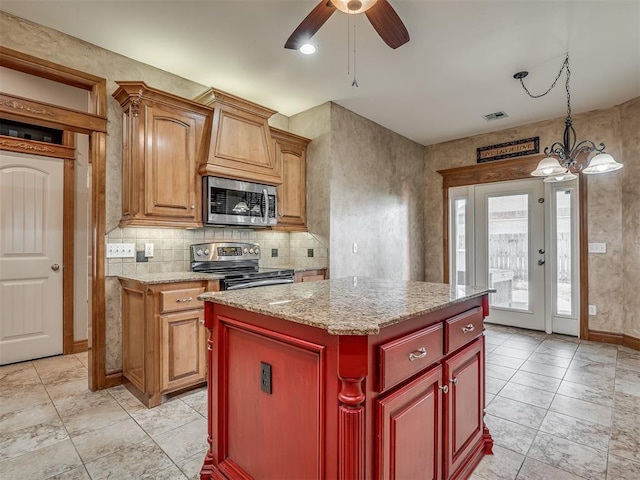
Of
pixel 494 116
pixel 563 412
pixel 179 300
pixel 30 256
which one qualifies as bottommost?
pixel 563 412

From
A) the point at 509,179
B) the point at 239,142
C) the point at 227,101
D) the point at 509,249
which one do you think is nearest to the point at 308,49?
the point at 227,101

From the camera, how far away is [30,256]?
346 cm

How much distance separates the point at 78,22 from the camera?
8.18 ft

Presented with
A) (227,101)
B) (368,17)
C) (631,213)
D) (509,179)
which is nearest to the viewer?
(368,17)

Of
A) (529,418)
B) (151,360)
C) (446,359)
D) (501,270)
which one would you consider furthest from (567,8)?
(151,360)

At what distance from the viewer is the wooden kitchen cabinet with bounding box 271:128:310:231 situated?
3.82 metres

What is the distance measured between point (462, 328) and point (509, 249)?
3.74 metres

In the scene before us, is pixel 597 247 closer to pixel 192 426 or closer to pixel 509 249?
pixel 509 249

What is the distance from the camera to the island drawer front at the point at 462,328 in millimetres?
1556

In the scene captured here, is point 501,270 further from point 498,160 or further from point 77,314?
point 77,314

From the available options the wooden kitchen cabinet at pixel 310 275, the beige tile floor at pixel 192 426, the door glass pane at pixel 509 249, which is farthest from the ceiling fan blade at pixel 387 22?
the door glass pane at pixel 509 249

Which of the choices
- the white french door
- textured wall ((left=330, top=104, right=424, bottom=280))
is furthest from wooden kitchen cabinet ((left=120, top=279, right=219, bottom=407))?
the white french door

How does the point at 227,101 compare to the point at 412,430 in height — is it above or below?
above

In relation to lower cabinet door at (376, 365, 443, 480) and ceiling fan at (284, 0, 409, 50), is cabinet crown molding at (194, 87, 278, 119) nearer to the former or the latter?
ceiling fan at (284, 0, 409, 50)
